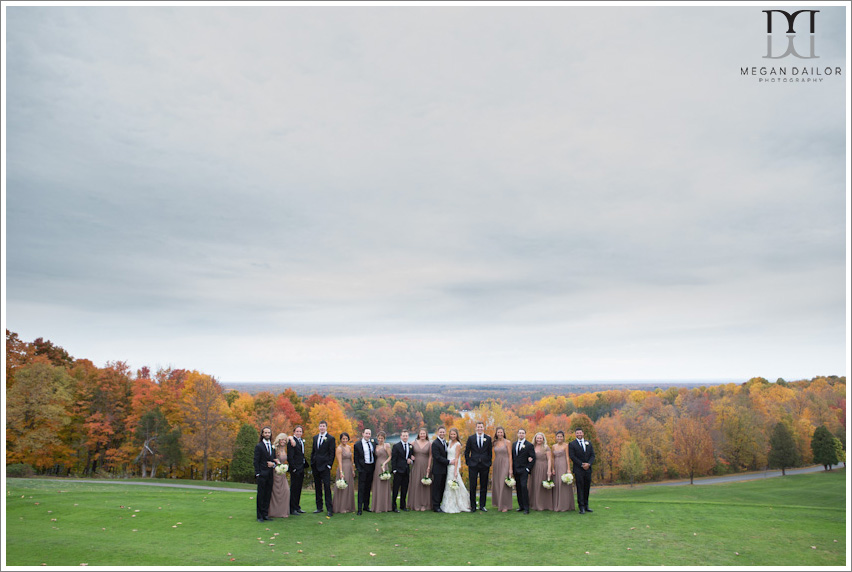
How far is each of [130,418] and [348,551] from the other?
37322mm

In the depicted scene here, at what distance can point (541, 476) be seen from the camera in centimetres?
1332

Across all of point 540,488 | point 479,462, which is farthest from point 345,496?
point 540,488

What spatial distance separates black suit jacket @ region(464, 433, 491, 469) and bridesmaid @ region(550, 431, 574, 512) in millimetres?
1691

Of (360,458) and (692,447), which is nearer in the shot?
(360,458)

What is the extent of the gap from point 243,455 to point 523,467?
31.5m

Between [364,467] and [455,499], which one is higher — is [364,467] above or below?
above

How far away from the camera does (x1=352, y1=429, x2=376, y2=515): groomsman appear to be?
42.2 feet

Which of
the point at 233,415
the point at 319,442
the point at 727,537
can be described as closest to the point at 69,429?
the point at 233,415

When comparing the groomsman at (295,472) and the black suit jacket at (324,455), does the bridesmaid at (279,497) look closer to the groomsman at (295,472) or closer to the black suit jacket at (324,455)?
the groomsman at (295,472)

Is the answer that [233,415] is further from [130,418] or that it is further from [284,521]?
[284,521]

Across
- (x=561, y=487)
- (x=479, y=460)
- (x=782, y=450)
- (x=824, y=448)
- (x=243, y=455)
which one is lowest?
(x=782, y=450)

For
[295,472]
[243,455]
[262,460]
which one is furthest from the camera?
[243,455]

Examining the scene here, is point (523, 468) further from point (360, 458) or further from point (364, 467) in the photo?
point (360, 458)

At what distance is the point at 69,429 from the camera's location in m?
38.5
